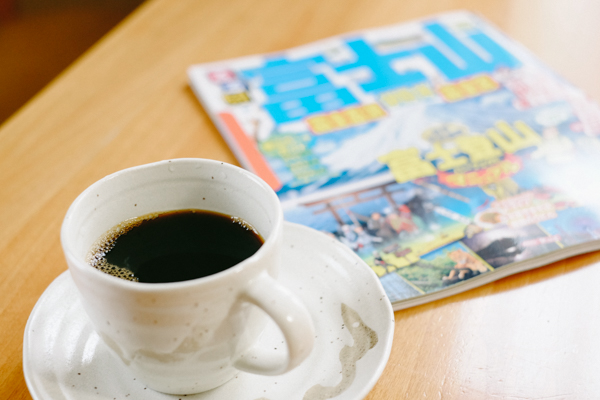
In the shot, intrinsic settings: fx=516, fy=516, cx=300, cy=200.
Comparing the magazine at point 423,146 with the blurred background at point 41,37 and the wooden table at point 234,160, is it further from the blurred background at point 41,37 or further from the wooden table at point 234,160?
the blurred background at point 41,37

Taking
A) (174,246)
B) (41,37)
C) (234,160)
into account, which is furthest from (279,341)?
(41,37)

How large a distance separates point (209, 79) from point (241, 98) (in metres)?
0.08

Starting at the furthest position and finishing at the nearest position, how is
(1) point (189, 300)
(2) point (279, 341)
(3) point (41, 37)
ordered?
(3) point (41, 37)
(2) point (279, 341)
(1) point (189, 300)

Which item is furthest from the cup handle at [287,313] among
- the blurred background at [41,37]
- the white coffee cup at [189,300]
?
the blurred background at [41,37]

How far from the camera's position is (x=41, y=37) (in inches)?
75.3

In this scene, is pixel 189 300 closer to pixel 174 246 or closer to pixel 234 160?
pixel 174 246

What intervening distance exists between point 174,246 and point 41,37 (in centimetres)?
182

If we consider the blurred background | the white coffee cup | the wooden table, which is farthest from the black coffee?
the blurred background

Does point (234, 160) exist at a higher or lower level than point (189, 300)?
lower

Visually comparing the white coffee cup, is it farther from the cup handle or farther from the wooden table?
the wooden table

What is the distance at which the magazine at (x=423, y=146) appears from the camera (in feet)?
1.84

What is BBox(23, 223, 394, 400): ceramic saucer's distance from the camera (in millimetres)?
383

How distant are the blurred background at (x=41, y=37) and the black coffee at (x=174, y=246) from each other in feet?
4.70

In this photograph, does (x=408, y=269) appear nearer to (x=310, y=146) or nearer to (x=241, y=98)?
(x=310, y=146)
